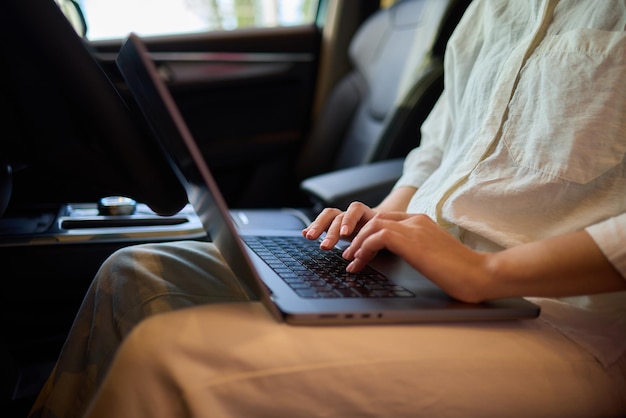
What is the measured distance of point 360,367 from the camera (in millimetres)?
562

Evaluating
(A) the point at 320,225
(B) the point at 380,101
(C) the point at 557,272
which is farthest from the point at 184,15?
(C) the point at 557,272

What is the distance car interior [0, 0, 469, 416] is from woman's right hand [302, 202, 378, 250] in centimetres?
19

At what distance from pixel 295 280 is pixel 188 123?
1437 millimetres

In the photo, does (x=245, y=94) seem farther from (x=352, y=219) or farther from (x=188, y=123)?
(x=352, y=219)

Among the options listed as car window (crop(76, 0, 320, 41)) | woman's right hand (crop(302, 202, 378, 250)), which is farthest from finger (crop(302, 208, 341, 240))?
car window (crop(76, 0, 320, 41))

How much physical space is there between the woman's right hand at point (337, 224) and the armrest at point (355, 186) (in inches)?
16.2

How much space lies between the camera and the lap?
0.54 meters

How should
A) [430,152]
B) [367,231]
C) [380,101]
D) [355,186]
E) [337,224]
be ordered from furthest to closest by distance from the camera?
[380,101] < [355,186] < [430,152] < [337,224] < [367,231]

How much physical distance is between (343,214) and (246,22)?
1.55 m

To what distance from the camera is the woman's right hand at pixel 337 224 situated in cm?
76

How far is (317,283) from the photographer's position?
0.63m

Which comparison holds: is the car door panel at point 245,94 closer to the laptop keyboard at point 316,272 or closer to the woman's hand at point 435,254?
the laptop keyboard at point 316,272

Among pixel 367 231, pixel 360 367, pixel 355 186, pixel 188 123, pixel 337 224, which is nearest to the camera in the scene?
pixel 360 367

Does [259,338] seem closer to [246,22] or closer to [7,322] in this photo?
[7,322]
